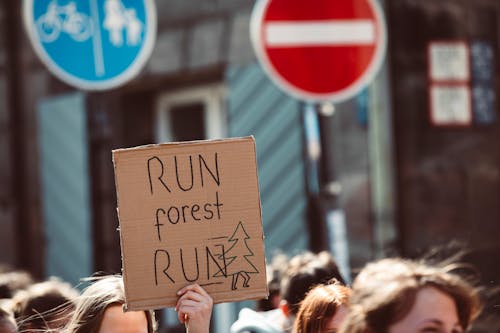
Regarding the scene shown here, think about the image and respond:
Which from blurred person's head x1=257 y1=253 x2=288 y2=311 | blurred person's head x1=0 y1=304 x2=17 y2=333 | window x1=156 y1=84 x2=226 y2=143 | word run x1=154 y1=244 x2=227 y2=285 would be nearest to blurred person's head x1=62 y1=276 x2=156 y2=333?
blurred person's head x1=0 y1=304 x2=17 y2=333

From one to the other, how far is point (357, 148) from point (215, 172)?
20.0 ft

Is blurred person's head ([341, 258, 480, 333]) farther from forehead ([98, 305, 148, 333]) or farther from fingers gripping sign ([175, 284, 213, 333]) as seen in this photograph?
forehead ([98, 305, 148, 333])

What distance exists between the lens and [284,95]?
1023 centimetres

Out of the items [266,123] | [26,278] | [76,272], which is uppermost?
[266,123]

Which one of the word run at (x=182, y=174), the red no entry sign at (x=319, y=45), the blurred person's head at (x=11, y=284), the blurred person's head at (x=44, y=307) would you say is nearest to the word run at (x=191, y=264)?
the word run at (x=182, y=174)

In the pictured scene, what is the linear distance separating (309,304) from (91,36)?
3041 millimetres

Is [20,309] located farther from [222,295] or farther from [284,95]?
[284,95]

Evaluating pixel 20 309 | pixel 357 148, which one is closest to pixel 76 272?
pixel 357 148

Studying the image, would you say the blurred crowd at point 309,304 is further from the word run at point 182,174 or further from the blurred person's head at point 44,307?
the word run at point 182,174

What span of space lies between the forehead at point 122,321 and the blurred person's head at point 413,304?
3.03 feet

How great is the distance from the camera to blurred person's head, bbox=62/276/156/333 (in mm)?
3939

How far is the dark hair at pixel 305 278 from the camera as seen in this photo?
512 centimetres

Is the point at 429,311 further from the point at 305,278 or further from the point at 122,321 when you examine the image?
the point at 305,278

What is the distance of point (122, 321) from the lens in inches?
158
